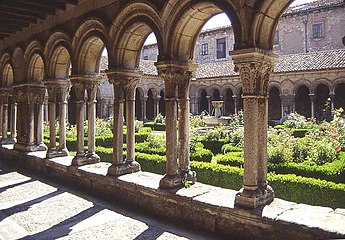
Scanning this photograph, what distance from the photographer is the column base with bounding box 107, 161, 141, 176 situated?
6062mm

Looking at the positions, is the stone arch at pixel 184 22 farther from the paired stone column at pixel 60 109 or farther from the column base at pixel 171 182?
the paired stone column at pixel 60 109

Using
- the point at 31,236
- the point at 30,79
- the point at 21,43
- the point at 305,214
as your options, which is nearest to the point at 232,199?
the point at 305,214

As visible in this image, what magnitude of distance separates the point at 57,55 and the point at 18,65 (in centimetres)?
245

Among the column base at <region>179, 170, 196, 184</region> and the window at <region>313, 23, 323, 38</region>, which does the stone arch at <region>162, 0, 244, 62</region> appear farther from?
the window at <region>313, 23, 323, 38</region>

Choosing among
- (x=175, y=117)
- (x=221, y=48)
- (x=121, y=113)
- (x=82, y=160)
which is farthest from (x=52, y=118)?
(x=221, y=48)

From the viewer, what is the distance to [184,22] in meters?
5.05

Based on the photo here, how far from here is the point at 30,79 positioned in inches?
362

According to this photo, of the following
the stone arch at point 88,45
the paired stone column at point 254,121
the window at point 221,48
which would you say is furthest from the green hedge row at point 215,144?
the window at point 221,48

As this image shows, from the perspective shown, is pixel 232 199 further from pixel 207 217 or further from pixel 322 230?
pixel 322 230

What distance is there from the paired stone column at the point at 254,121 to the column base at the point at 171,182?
1.22 metres

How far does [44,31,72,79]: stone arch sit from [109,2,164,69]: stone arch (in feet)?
6.01

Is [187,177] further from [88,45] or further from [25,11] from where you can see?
[25,11]

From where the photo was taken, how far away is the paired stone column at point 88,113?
7188 mm

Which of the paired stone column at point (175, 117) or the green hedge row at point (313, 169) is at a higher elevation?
the paired stone column at point (175, 117)
